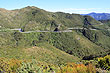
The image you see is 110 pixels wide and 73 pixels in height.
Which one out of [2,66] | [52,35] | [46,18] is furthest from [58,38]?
[2,66]

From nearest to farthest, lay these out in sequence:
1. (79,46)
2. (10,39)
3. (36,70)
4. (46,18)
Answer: (36,70) → (10,39) → (79,46) → (46,18)

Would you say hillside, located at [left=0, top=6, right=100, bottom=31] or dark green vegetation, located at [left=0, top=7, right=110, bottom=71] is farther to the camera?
hillside, located at [left=0, top=6, right=100, bottom=31]

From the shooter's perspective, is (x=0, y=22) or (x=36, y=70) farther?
(x=0, y=22)

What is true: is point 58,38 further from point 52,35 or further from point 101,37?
point 101,37

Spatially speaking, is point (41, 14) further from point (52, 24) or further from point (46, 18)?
point (52, 24)

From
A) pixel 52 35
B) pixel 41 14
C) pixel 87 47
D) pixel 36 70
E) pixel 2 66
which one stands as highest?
pixel 41 14

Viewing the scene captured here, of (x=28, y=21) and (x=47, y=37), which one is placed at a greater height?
(x=28, y=21)

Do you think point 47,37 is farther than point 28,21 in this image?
No

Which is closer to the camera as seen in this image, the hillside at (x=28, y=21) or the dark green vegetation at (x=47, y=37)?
the dark green vegetation at (x=47, y=37)

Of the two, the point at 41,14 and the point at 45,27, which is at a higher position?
the point at 41,14

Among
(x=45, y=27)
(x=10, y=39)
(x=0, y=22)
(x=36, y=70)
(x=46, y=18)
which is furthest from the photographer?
(x=46, y=18)
